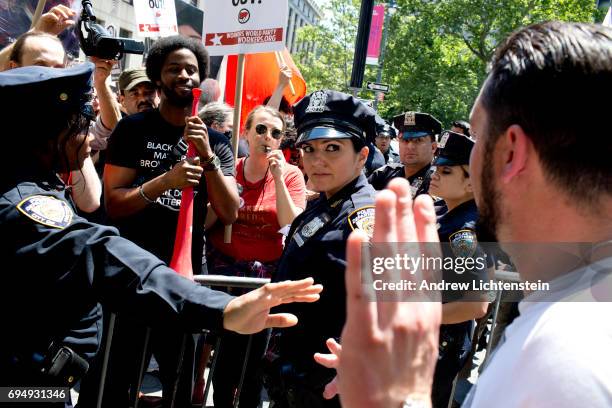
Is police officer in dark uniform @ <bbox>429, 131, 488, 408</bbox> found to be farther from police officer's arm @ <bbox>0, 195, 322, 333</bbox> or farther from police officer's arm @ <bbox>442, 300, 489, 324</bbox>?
police officer's arm @ <bbox>0, 195, 322, 333</bbox>

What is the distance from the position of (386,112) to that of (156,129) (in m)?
33.0

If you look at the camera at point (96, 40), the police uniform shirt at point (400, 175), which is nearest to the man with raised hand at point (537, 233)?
the camera at point (96, 40)

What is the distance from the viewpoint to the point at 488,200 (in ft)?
4.08

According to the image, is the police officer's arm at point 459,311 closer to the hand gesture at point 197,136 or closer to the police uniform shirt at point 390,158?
the hand gesture at point 197,136

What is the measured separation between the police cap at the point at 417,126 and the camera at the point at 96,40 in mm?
2271

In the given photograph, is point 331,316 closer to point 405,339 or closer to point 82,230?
point 82,230

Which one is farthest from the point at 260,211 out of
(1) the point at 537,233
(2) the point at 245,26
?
(1) the point at 537,233

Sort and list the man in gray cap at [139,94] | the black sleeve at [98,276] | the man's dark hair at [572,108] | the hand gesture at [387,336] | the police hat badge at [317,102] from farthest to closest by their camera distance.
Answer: the man in gray cap at [139,94], the police hat badge at [317,102], the black sleeve at [98,276], the man's dark hair at [572,108], the hand gesture at [387,336]

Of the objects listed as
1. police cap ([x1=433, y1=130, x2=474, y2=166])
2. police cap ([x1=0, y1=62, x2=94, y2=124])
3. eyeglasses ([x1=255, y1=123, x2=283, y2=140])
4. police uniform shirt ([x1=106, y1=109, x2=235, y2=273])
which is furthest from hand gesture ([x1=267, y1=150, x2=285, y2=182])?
police cap ([x1=0, y1=62, x2=94, y2=124])

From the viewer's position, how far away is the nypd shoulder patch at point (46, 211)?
6.34 ft

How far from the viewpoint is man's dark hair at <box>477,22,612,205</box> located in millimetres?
1087

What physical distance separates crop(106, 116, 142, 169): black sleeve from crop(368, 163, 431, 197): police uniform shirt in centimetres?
205

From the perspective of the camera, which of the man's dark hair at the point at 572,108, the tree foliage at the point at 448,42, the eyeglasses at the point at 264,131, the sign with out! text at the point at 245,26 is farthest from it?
the tree foliage at the point at 448,42

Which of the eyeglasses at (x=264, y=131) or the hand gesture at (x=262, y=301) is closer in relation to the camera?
the hand gesture at (x=262, y=301)
